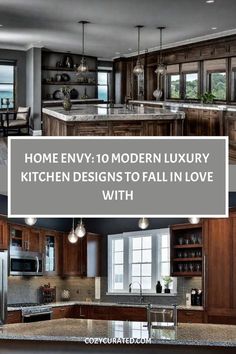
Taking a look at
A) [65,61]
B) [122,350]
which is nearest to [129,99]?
[65,61]

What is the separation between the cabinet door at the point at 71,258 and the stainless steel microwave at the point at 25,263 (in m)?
0.74

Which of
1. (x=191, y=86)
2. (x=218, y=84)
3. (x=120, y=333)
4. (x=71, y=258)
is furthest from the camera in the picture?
(x=191, y=86)

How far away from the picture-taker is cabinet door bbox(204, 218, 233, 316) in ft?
26.6

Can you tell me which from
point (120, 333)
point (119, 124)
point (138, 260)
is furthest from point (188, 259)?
point (120, 333)

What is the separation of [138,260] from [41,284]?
1666 millimetres

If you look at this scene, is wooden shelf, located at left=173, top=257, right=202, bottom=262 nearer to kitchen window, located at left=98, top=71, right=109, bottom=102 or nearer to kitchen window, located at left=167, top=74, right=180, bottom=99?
kitchen window, located at left=167, top=74, right=180, bottom=99

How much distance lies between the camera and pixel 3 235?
872cm

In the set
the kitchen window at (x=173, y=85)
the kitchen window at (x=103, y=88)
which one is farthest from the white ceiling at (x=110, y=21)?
the kitchen window at (x=103, y=88)

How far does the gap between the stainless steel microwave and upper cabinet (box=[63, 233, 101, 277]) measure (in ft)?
2.54

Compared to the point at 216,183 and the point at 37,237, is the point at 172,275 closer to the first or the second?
the point at 37,237

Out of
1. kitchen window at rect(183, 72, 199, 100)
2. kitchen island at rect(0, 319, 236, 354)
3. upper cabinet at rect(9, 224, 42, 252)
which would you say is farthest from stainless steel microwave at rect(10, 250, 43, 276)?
kitchen window at rect(183, 72, 199, 100)

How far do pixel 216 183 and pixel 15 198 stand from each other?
897mm

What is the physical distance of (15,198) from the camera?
2.77 m

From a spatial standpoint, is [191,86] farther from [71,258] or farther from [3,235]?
[3,235]
